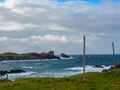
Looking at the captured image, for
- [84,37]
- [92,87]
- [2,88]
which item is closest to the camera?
[92,87]

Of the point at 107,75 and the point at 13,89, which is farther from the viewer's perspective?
the point at 107,75

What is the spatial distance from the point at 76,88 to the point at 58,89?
156 centimetres

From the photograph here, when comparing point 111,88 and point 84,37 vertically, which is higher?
point 84,37

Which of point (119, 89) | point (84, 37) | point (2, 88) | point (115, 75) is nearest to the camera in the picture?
point (119, 89)

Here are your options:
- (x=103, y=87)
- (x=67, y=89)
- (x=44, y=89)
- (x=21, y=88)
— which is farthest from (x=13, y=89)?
(x=103, y=87)

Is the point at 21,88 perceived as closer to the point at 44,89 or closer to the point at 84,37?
the point at 44,89

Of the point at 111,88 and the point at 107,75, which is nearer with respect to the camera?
the point at 111,88

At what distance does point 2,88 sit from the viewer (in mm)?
35812

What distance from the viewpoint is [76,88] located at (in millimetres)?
32344

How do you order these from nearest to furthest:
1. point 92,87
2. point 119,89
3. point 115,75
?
1. point 119,89
2. point 92,87
3. point 115,75

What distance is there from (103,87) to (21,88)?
24.9 ft

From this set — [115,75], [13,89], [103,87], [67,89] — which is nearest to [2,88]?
[13,89]

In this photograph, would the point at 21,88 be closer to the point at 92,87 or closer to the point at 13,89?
the point at 13,89

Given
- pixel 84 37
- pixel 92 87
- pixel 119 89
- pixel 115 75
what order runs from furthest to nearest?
pixel 115 75, pixel 84 37, pixel 92 87, pixel 119 89
